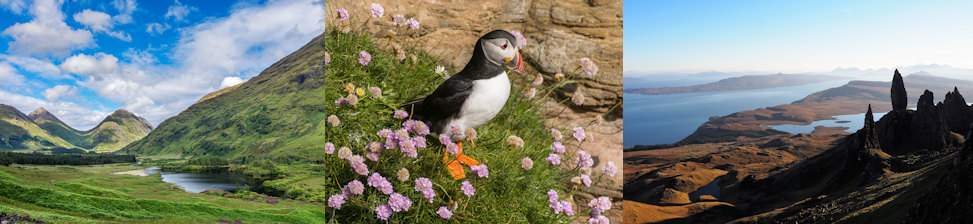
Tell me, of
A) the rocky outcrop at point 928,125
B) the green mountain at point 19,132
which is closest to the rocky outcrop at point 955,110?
the rocky outcrop at point 928,125

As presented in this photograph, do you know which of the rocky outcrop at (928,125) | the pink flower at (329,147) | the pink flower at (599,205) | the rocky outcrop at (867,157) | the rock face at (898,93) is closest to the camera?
the pink flower at (329,147)

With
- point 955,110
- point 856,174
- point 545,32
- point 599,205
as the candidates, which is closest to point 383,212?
point 599,205

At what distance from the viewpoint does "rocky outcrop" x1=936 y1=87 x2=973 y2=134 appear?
34.0m

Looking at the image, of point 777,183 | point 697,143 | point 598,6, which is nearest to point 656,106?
point 697,143

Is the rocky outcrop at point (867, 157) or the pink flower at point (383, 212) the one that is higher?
the pink flower at point (383, 212)

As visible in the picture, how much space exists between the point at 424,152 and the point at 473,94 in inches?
25.6

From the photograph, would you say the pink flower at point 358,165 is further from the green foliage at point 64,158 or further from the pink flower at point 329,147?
the green foliage at point 64,158

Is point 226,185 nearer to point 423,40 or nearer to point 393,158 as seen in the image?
point 393,158

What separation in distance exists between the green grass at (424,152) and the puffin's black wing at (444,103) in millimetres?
215

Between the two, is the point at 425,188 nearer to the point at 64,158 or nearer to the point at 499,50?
the point at 499,50

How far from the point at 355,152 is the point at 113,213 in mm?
1506

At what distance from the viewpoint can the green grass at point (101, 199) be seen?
2.32 meters

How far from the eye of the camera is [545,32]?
5.67 meters

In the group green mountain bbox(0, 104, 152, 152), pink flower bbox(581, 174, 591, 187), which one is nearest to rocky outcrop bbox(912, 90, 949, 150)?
pink flower bbox(581, 174, 591, 187)
